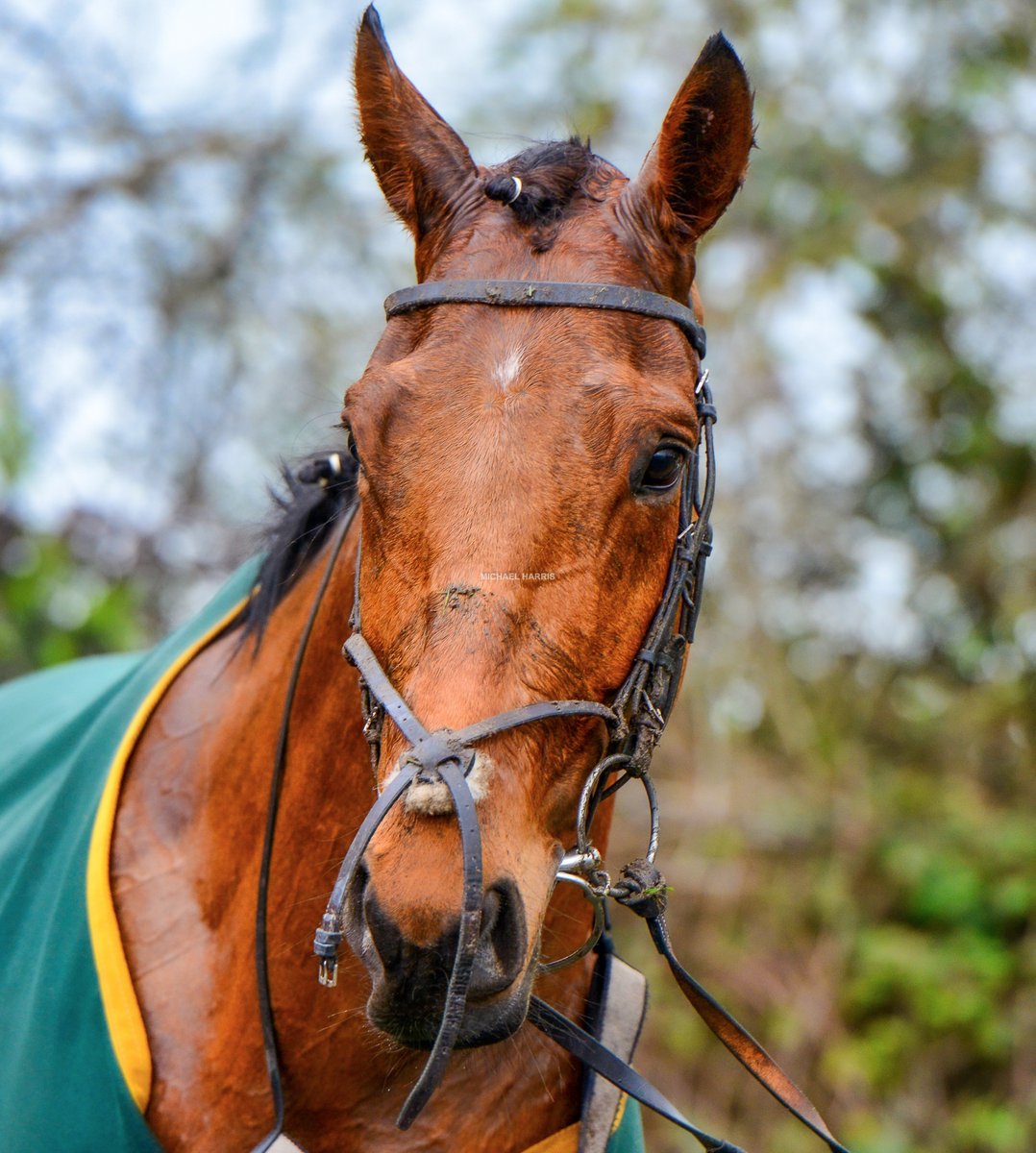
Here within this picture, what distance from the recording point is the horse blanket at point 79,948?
211 centimetres

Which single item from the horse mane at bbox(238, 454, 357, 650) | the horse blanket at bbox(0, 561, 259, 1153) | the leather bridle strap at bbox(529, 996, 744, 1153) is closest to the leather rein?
the leather bridle strap at bbox(529, 996, 744, 1153)

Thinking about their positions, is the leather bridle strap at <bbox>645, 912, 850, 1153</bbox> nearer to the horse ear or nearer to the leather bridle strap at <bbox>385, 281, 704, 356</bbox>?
the leather bridle strap at <bbox>385, 281, 704, 356</bbox>

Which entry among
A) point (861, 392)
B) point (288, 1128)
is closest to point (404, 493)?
point (288, 1128)

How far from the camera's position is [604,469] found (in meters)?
1.88

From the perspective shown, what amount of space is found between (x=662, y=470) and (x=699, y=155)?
0.68 m

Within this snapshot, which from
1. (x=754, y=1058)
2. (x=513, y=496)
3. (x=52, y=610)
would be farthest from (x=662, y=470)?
(x=52, y=610)

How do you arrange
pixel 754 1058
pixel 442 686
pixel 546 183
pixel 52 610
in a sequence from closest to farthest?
pixel 442 686 → pixel 546 183 → pixel 754 1058 → pixel 52 610

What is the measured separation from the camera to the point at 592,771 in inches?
75.9

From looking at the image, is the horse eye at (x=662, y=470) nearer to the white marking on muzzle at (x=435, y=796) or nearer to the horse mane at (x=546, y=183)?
the horse mane at (x=546, y=183)

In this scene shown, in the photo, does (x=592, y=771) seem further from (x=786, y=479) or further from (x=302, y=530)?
(x=786, y=479)

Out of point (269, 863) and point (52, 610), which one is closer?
point (269, 863)

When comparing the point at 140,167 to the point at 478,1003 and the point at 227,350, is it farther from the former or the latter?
the point at 478,1003

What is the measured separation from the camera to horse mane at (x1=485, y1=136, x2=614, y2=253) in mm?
2143

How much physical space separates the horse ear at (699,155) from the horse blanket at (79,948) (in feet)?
4.03
